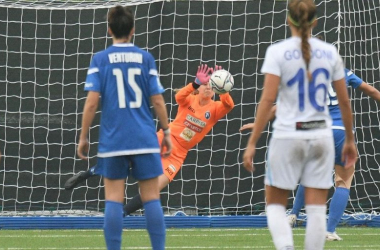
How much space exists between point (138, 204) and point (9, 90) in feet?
9.72

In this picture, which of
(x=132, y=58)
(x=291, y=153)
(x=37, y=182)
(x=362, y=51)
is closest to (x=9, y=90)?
(x=37, y=182)

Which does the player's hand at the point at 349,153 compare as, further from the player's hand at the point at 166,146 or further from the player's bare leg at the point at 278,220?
the player's hand at the point at 166,146

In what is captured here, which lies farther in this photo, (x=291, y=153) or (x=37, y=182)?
(x=37, y=182)

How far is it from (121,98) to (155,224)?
0.87m

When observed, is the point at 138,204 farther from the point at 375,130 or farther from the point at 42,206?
the point at 375,130

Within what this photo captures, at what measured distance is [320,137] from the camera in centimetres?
553

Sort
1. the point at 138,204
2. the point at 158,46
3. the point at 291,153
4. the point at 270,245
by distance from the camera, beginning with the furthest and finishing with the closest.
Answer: the point at 158,46 → the point at 138,204 → the point at 270,245 → the point at 291,153

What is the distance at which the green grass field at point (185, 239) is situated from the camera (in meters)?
8.79

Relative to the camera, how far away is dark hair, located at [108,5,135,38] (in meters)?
6.20

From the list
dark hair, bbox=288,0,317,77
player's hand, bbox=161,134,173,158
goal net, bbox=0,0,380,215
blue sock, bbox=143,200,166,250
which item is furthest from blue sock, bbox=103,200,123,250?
goal net, bbox=0,0,380,215

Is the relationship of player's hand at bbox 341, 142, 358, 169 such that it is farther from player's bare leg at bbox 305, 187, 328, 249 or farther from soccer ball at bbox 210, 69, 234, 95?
soccer ball at bbox 210, 69, 234, 95

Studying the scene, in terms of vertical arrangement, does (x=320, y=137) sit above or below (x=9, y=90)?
below

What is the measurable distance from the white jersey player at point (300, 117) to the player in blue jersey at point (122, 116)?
931 millimetres

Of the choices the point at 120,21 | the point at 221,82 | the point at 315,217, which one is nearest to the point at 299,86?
the point at 315,217
